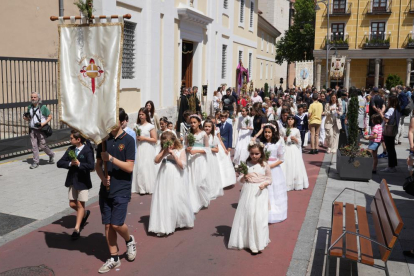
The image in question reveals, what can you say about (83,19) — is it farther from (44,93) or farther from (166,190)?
(44,93)

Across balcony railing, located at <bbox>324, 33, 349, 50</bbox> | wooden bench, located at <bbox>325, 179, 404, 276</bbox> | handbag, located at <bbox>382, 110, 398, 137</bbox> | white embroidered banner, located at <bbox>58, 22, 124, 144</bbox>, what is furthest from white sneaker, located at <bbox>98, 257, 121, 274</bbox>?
balcony railing, located at <bbox>324, 33, 349, 50</bbox>

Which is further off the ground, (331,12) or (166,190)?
(331,12)

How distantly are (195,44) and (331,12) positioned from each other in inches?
1160

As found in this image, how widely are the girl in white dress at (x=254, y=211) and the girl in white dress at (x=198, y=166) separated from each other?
205 cm

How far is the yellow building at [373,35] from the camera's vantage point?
4622 centimetres

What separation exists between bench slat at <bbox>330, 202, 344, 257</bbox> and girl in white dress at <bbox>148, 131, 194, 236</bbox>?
232 cm

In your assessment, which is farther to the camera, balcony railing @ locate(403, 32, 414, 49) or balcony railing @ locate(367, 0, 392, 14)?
balcony railing @ locate(367, 0, 392, 14)

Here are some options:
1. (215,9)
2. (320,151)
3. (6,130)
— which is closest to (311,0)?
(215,9)

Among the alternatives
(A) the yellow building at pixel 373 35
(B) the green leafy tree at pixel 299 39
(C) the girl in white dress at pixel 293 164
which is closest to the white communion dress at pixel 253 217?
(C) the girl in white dress at pixel 293 164

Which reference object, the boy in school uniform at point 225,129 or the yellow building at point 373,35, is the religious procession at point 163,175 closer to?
the boy in school uniform at point 225,129

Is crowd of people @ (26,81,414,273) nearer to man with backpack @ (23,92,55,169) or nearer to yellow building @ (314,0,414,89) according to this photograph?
man with backpack @ (23,92,55,169)

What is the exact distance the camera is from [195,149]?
8.78m

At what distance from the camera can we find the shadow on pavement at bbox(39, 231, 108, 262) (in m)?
6.39

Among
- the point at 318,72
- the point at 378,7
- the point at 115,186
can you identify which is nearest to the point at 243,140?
the point at 115,186
